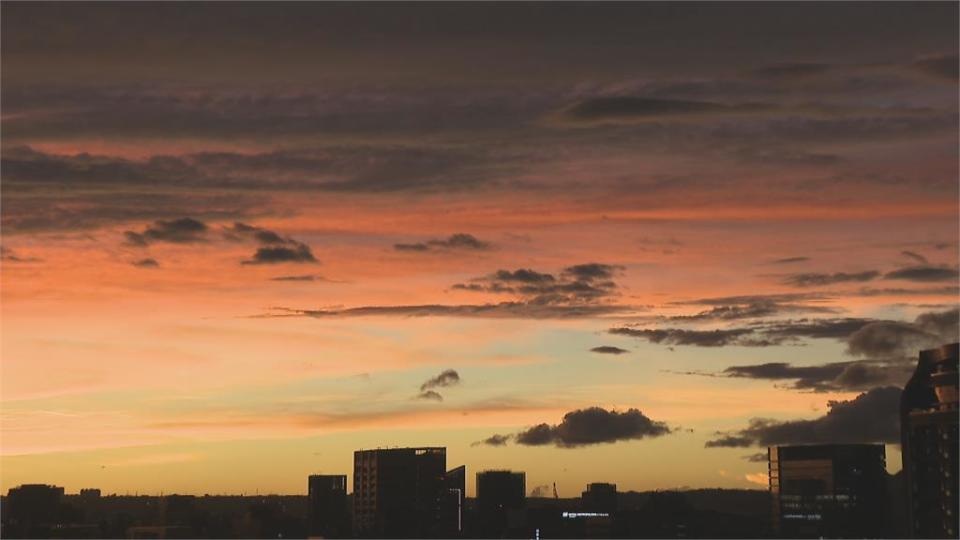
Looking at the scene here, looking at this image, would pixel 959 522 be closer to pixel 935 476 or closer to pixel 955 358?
pixel 935 476

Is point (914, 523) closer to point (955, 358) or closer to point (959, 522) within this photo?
point (959, 522)

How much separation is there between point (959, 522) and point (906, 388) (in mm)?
14951

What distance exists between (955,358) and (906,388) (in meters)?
15.9

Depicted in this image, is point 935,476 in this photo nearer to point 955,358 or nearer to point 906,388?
point 906,388

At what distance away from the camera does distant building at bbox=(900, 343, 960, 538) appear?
529 ft

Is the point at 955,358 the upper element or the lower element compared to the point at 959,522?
upper

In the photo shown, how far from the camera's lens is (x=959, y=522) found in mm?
164250

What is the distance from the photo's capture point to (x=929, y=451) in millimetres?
166125

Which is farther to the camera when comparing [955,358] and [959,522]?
[959,522]

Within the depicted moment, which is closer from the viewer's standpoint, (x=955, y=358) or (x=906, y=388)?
(x=955, y=358)

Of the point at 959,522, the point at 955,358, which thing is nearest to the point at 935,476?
the point at 959,522

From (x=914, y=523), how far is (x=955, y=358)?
86.5ft

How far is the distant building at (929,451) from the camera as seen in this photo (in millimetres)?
161125

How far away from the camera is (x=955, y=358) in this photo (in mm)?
152625
